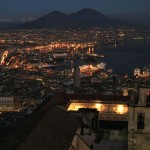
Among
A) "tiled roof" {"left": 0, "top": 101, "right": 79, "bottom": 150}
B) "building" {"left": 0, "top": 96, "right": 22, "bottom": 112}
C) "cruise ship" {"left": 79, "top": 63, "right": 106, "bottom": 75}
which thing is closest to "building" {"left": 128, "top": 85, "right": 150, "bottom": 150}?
"tiled roof" {"left": 0, "top": 101, "right": 79, "bottom": 150}

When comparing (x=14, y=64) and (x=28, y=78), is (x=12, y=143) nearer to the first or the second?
(x=28, y=78)

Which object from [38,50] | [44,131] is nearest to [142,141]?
[44,131]

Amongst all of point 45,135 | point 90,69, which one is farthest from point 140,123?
point 90,69

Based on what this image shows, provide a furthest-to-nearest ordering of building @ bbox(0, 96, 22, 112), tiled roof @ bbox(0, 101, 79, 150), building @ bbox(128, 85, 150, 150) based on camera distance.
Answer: building @ bbox(0, 96, 22, 112) → building @ bbox(128, 85, 150, 150) → tiled roof @ bbox(0, 101, 79, 150)

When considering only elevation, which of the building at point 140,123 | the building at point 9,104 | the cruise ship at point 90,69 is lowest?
the cruise ship at point 90,69

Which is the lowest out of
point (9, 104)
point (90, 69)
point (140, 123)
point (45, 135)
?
point (90, 69)

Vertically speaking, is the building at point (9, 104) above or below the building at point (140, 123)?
below

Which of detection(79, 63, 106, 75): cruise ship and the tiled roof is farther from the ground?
the tiled roof

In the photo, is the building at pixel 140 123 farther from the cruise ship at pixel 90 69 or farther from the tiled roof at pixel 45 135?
the cruise ship at pixel 90 69

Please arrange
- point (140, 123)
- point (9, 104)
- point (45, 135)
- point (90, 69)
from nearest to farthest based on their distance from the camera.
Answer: point (45, 135) < point (140, 123) < point (9, 104) < point (90, 69)

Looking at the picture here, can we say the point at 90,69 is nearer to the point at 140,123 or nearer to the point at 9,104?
the point at 9,104

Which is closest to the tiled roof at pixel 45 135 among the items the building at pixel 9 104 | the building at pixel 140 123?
the building at pixel 140 123

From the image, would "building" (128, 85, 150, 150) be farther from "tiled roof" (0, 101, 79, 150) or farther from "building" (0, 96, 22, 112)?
"building" (0, 96, 22, 112)

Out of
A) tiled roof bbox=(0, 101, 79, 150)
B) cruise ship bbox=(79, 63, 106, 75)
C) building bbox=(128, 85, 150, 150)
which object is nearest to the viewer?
tiled roof bbox=(0, 101, 79, 150)
